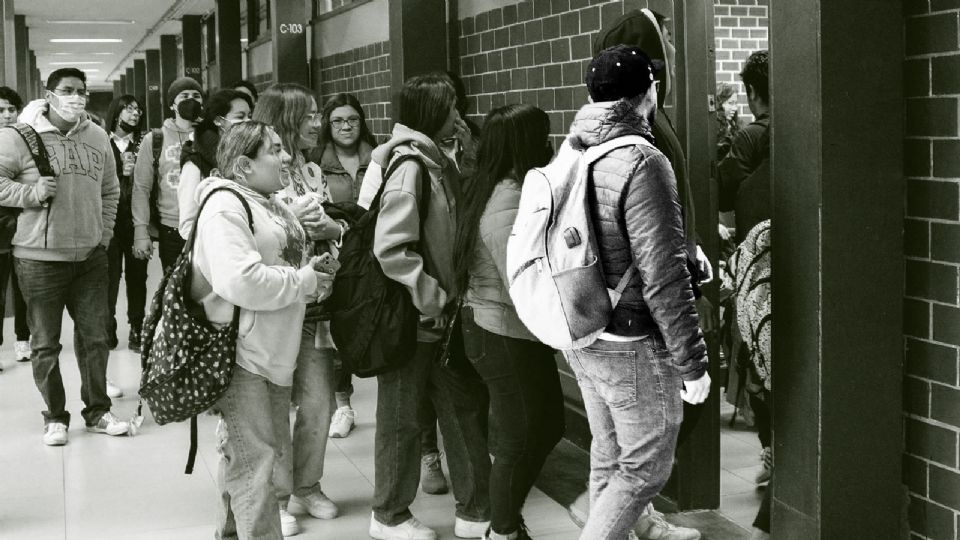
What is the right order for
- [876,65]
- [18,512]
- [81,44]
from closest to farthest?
[876,65], [18,512], [81,44]

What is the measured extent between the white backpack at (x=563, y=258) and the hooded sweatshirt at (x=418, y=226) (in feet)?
2.52

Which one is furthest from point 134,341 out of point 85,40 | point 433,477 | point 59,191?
point 85,40

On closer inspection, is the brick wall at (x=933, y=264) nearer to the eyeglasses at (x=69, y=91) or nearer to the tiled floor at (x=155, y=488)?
the tiled floor at (x=155, y=488)

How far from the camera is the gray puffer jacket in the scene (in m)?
2.78

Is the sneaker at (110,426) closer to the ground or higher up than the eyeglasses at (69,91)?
closer to the ground

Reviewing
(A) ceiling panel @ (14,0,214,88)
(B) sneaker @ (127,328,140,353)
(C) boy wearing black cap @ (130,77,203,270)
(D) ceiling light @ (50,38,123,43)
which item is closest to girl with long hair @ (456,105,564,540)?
(C) boy wearing black cap @ (130,77,203,270)

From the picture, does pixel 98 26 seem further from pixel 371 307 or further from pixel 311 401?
pixel 371 307

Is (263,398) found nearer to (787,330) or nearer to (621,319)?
(621,319)

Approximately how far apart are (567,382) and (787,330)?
2.53 meters

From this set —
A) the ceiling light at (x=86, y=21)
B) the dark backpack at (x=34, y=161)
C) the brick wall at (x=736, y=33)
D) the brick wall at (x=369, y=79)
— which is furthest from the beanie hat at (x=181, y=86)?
the ceiling light at (x=86, y=21)

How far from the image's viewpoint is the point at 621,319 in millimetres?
2900

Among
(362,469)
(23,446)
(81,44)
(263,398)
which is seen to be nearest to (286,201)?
(263,398)

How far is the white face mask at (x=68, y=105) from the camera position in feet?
18.0

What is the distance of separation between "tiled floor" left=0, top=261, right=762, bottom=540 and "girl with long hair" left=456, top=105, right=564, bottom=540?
1.88ft
